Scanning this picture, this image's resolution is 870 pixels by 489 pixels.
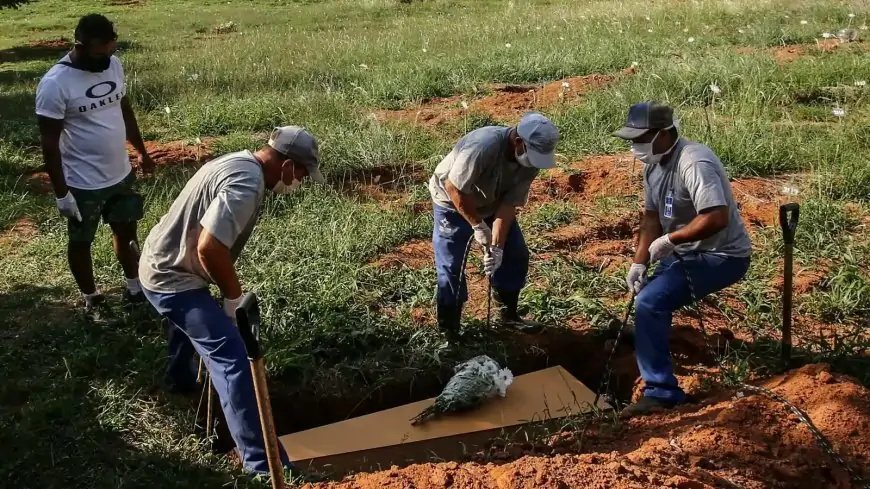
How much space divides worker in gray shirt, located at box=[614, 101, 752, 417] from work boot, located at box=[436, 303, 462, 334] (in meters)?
1.19

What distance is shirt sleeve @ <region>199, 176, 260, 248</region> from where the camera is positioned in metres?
2.88

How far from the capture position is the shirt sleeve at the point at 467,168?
3.90m

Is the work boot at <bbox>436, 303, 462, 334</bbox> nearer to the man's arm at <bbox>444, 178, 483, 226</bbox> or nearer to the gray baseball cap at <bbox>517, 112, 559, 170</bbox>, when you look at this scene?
the man's arm at <bbox>444, 178, 483, 226</bbox>

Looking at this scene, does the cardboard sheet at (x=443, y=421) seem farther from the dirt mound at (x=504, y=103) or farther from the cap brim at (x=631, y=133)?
the dirt mound at (x=504, y=103)

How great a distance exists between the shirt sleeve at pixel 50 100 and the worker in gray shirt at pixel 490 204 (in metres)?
2.16

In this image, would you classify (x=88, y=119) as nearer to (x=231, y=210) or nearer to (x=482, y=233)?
(x=231, y=210)

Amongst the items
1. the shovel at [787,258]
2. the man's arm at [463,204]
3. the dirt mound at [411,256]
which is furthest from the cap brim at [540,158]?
the dirt mound at [411,256]

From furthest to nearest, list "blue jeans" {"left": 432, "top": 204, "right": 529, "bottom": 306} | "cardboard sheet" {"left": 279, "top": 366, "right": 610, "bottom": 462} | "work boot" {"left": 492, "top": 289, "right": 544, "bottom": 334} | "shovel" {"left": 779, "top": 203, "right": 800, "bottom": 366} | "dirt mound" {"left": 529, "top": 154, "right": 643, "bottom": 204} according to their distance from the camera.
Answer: "dirt mound" {"left": 529, "top": 154, "right": 643, "bottom": 204}, "work boot" {"left": 492, "top": 289, "right": 544, "bottom": 334}, "blue jeans" {"left": 432, "top": 204, "right": 529, "bottom": 306}, "cardboard sheet" {"left": 279, "top": 366, "right": 610, "bottom": 462}, "shovel" {"left": 779, "top": 203, "right": 800, "bottom": 366}

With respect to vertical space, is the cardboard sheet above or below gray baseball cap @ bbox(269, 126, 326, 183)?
below

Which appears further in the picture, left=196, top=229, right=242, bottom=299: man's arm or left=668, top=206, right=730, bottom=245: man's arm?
left=668, top=206, right=730, bottom=245: man's arm

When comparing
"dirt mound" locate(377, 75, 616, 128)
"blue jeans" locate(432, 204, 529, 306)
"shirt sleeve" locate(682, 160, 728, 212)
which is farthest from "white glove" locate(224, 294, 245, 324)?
"dirt mound" locate(377, 75, 616, 128)

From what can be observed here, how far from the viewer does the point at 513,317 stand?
180 inches

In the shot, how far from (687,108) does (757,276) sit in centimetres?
359

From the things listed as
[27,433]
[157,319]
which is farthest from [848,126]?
[27,433]
